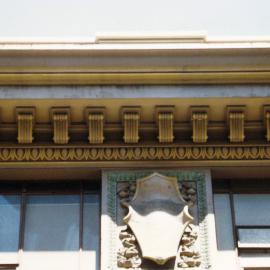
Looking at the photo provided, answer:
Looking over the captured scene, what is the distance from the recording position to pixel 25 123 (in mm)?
11703

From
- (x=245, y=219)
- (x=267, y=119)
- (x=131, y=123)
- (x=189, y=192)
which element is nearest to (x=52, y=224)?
(x=131, y=123)

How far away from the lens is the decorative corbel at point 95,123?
38.2 feet

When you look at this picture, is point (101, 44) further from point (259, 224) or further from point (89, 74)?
point (259, 224)

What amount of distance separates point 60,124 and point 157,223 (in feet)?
6.06

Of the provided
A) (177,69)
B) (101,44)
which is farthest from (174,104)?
(101,44)

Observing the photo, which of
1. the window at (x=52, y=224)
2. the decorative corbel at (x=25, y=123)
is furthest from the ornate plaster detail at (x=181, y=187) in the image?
the decorative corbel at (x=25, y=123)

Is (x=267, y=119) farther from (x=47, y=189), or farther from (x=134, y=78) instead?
(x=47, y=189)

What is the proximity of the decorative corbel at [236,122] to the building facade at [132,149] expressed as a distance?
0.04 feet

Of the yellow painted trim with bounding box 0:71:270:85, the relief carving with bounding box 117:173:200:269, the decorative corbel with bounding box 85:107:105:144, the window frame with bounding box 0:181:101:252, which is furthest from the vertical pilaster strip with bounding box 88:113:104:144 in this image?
the relief carving with bounding box 117:173:200:269

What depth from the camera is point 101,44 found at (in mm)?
11617

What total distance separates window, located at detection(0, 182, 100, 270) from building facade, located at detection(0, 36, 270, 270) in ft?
0.05

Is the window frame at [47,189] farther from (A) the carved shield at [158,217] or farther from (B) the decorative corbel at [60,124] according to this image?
(A) the carved shield at [158,217]

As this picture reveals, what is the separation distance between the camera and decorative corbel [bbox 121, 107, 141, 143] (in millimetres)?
11645

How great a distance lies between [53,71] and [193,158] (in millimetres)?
2102
